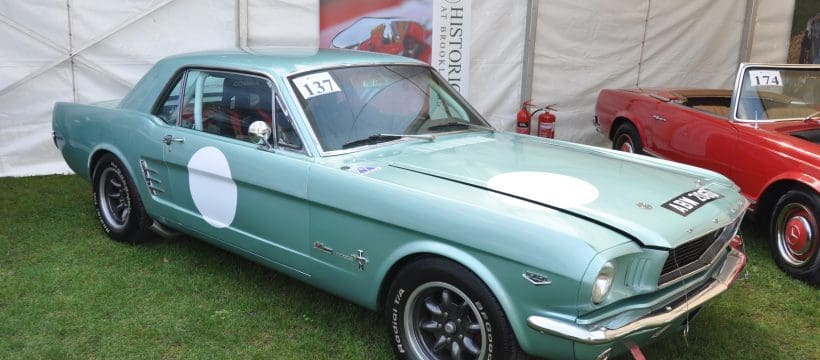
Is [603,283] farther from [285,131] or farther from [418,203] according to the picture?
[285,131]

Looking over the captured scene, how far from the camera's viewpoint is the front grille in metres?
2.65

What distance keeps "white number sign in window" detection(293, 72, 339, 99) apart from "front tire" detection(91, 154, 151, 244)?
1575 millimetres

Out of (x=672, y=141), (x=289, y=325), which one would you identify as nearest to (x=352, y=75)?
(x=289, y=325)

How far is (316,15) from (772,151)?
14.7ft

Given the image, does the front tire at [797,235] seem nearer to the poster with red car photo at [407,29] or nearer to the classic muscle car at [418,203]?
the classic muscle car at [418,203]

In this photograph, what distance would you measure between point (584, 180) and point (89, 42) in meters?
5.39

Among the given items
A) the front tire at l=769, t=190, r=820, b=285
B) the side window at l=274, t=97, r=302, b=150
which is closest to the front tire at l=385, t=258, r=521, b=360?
the side window at l=274, t=97, r=302, b=150

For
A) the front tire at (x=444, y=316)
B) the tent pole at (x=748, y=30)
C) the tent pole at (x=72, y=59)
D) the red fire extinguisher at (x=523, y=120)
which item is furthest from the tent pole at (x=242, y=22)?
the tent pole at (x=748, y=30)

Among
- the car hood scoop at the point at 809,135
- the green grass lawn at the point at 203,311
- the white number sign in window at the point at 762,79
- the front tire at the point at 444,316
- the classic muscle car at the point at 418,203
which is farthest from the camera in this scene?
the white number sign in window at the point at 762,79

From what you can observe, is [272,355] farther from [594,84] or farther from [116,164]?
[594,84]

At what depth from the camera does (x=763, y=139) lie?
15.4ft

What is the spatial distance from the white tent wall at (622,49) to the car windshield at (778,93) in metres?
3.28

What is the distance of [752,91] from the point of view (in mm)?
5156

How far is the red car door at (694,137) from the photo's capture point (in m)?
5.02
